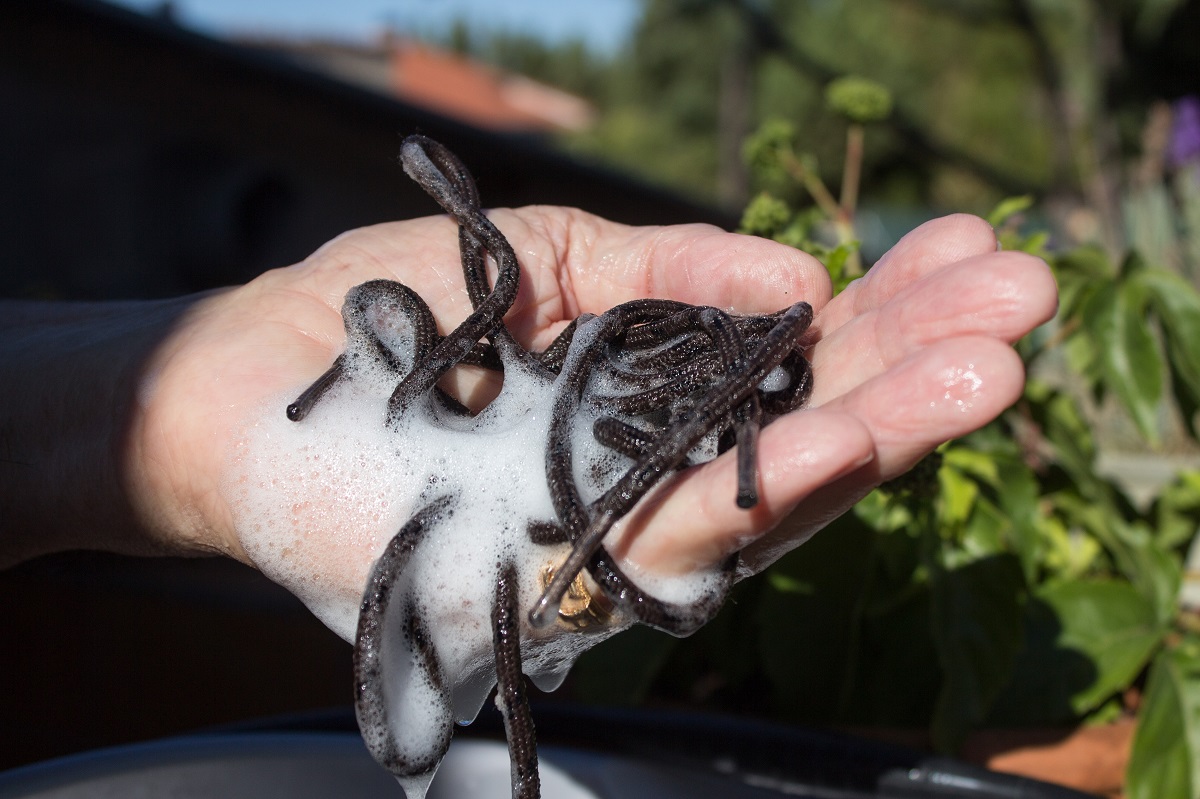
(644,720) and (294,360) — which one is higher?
(294,360)

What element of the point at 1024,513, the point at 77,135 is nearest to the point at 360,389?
the point at 1024,513

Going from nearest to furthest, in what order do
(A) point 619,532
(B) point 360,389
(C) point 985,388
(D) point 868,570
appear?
1. (C) point 985,388
2. (A) point 619,532
3. (B) point 360,389
4. (D) point 868,570

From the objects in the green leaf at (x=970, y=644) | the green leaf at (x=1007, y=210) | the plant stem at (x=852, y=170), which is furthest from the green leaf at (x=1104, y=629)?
the plant stem at (x=852, y=170)

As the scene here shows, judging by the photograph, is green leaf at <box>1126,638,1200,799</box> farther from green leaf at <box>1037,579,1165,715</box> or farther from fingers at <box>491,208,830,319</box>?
fingers at <box>491,208,830,319</box>

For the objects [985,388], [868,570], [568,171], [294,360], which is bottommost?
[568,171]

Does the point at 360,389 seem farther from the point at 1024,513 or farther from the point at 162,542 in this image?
the point at 1024,513

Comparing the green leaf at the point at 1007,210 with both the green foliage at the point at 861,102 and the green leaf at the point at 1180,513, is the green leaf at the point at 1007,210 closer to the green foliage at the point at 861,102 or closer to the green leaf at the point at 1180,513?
the green foliage at the point at 861,102

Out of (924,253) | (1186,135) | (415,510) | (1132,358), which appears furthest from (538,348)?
(1186,135)
